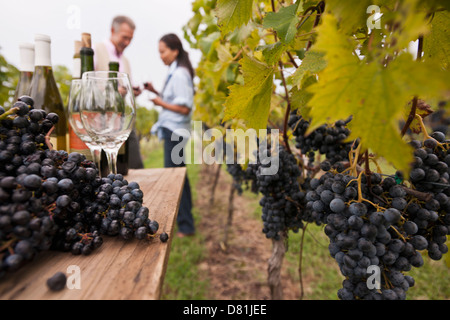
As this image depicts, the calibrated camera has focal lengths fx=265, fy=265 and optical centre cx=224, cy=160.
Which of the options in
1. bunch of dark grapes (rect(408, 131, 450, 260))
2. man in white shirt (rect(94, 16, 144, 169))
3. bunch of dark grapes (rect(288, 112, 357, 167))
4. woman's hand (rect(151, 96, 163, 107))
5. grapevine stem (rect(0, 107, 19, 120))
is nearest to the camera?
grapevine stem (rect(0, 107, 19, 120))

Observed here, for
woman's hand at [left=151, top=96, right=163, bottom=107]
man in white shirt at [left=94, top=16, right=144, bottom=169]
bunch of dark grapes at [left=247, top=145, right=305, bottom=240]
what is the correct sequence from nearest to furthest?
bunch of dark grapes at [left=247, top=145, right=305, bottom=240], man in white shirt at [left=94, top=16, right=144, bottom=169], woman's hand at [left=151, top=96, right=163, bottom=107]

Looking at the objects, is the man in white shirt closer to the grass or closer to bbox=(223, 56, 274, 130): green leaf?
the grass

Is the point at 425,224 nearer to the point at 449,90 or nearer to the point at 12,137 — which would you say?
the point at 449,90

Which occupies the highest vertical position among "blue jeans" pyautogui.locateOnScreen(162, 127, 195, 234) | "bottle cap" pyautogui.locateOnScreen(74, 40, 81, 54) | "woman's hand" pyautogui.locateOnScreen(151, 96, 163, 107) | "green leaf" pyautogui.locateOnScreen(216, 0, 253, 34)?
"woman's hand" pyautogui.locateOnScreen(151, 96, 163, 107)

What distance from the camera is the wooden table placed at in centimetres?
42

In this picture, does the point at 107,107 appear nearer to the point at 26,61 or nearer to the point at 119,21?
the point at 26,61

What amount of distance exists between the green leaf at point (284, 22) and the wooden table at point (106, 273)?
549mm

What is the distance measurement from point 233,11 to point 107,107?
44 centimetres

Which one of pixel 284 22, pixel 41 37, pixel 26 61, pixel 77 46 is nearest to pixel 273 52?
pixel 284 22

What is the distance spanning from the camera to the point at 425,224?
64cm

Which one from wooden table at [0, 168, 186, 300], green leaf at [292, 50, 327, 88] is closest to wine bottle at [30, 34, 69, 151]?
wooden table at [0, 168, 186, 300]

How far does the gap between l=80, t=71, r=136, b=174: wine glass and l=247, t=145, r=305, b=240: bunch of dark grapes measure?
62cm

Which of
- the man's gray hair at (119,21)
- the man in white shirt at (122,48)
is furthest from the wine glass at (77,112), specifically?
the man's gray hair at (119,21)
